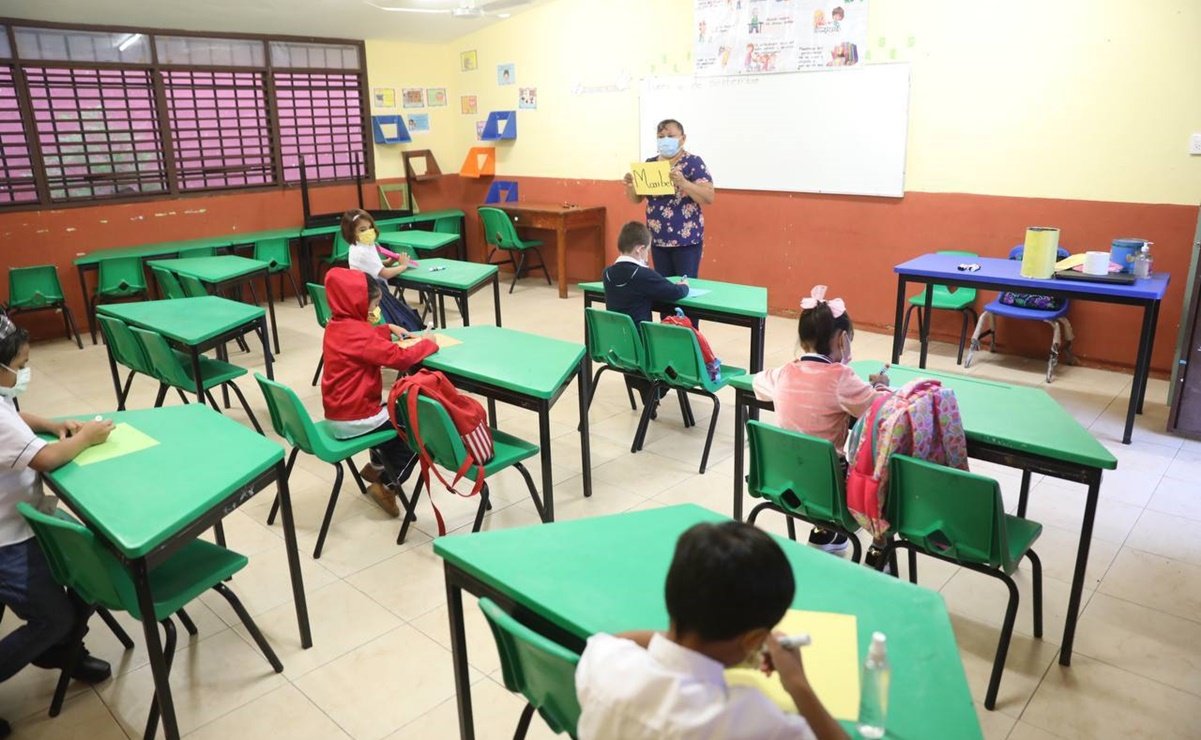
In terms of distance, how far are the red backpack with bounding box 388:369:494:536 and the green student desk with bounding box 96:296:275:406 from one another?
1423mm

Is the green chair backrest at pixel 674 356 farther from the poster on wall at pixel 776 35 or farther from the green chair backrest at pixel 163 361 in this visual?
the poster on wall at pixel 776 35

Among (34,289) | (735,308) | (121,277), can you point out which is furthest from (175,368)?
(34,289)

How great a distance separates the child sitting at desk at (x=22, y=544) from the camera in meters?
2.14

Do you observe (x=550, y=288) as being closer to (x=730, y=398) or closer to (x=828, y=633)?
(x=730, y=398)

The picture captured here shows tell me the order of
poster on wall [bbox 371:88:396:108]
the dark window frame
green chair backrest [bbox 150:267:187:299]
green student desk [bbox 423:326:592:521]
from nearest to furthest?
green student desk [bbox 423:326:592:521] → green chair backrest [bbox 150:267:187:299] → the dark window frame → poster on wall [bbox 371:88:396:108]

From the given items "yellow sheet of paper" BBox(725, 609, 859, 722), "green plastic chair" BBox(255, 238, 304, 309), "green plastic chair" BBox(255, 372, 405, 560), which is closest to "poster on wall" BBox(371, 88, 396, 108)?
"green plastic chair" BBox(255, 238, 304, 309)

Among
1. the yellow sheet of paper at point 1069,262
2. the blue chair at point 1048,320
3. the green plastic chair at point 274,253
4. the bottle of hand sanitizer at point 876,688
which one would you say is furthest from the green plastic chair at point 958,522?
the green plastic chair at point 274,253

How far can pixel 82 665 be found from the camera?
2451 millimetres

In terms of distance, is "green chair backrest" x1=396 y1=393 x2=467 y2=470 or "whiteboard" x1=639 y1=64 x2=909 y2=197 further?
"whiteboard" x1=639 y1=64 x2=909 y2=197

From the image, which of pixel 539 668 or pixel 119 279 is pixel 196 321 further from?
pixel 539 668

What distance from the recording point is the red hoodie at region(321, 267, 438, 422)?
325 cm

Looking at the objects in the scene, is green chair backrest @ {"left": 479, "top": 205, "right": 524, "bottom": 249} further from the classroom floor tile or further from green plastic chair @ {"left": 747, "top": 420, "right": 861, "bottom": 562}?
green plastic chair @ {"left": 747, "top": 420, "right": 861, "bottom": 562}

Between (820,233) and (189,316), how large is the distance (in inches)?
179

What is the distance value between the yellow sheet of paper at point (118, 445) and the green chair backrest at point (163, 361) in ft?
4.66
